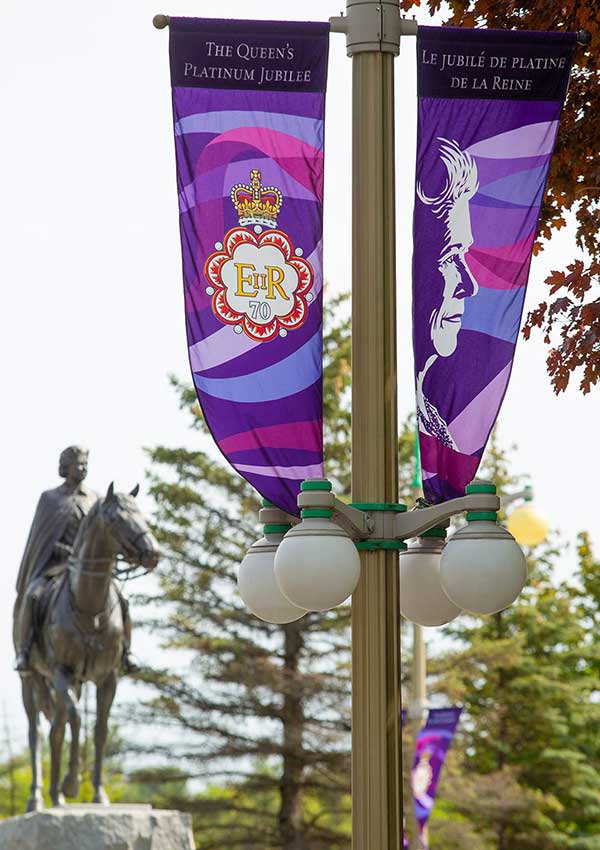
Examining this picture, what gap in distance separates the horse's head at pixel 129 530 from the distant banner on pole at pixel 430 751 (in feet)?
25.7

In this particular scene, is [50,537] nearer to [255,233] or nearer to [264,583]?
[264,583]

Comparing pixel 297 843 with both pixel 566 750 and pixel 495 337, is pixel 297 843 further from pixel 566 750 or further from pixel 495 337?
pixel 495 337

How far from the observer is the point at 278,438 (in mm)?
5934

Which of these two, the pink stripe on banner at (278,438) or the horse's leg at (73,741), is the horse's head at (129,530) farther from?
the pink stripe on banner at (278,438)

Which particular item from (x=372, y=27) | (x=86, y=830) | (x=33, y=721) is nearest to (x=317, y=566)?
(x=372, y=27)

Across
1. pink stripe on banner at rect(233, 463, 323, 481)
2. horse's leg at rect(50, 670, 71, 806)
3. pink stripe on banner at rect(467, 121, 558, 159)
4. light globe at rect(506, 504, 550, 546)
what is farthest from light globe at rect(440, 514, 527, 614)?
light globe at rect(506, 504, 550, 546)

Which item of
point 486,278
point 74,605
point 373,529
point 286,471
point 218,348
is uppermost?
point 486,278

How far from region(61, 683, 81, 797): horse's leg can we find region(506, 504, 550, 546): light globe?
6692mm

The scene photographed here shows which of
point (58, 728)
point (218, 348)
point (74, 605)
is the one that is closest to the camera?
point (218, 348)

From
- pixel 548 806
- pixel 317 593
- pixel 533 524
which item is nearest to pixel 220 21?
pixel 317 593

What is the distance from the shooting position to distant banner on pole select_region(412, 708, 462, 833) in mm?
21641

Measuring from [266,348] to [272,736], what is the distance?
2749cm

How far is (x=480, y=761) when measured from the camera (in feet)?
120

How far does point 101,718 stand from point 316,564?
1157cm
